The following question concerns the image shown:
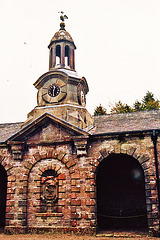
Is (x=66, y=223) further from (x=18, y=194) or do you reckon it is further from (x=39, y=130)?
(x=39, y=130)

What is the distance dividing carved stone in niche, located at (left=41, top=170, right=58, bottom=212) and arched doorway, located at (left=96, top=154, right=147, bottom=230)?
117 inches

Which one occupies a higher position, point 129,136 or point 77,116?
point 77,116

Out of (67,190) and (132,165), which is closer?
(67,190)

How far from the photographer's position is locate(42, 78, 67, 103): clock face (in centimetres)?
1862

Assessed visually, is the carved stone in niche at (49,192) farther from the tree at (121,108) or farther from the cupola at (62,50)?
the tree at (121,108)

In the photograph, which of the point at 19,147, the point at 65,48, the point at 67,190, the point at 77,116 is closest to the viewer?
the point at 67,190

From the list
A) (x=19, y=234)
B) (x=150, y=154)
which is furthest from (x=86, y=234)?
(x=150, y=154)

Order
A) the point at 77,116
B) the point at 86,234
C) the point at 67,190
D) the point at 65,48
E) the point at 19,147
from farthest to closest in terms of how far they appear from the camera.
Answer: the point at 65,48, the point at 77,116, the point at 19,147, the point at 67,190, the point at 86,234

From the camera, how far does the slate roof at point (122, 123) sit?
622 inches

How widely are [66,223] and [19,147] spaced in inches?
199

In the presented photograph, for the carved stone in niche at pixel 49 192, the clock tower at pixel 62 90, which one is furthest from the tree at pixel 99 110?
the carved stone in niche at pixel 49 192

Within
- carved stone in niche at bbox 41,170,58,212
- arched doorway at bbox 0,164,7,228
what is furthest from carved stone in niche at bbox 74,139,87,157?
arched doorway at bbox 0,164,7,228

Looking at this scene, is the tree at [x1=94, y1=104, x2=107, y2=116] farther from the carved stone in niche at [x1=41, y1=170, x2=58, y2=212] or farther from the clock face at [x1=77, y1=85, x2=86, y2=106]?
the carved stone in niche at [x1=41, y1=170, x2=58, y2=212]

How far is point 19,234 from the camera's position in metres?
14.8
